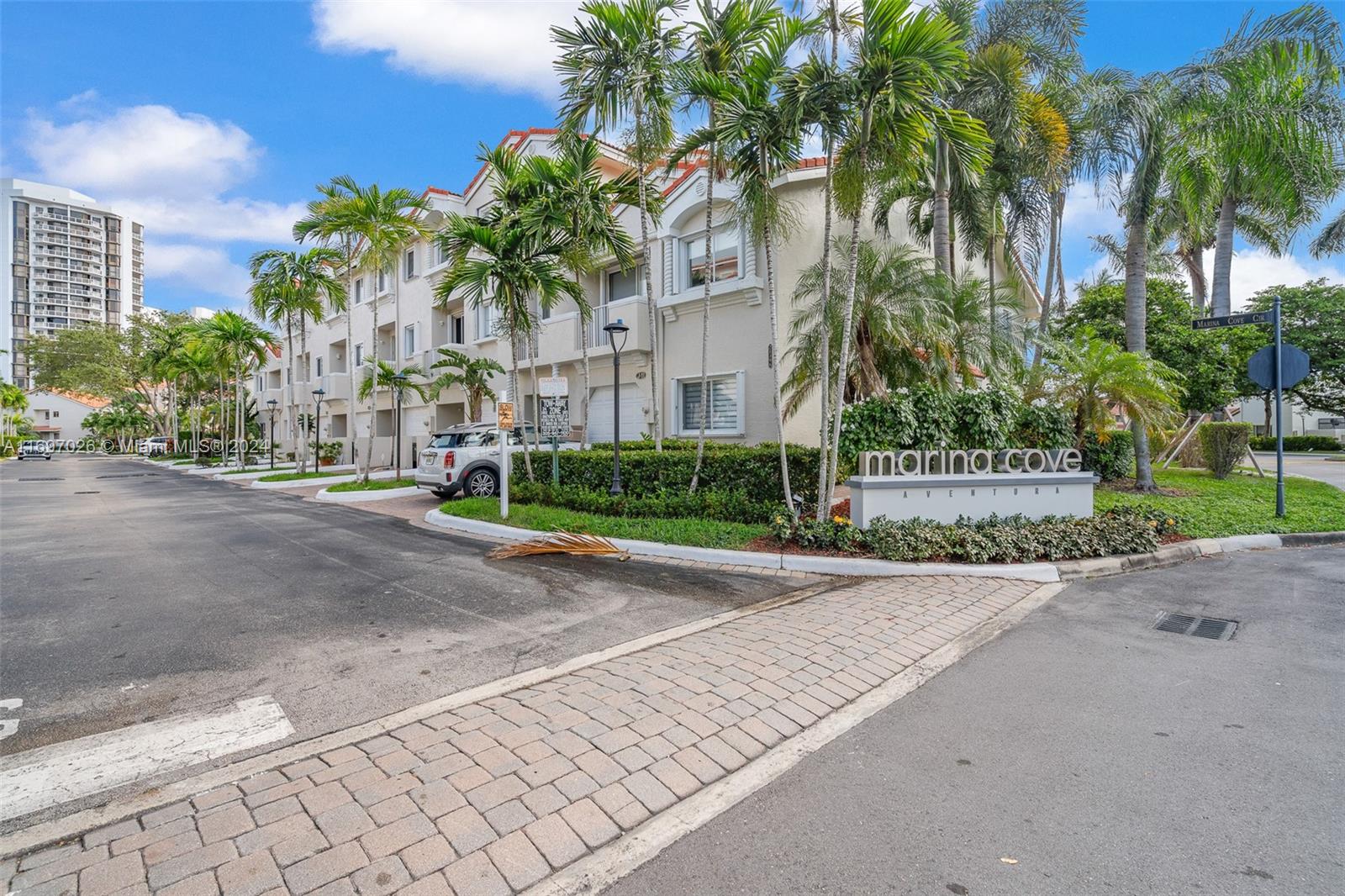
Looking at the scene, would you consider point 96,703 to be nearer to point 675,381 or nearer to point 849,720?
point 849,720

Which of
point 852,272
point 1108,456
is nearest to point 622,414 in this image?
point 852,272

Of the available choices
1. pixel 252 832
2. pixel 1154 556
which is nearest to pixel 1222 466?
pixel 1154 556

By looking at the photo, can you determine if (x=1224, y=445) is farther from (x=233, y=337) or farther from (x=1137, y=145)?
(x=233, y=337)

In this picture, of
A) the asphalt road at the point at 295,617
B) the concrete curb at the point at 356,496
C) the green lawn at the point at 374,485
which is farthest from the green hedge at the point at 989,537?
the green lawn at the point at 374,485

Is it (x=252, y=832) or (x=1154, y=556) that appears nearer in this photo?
(x=252, y=832)

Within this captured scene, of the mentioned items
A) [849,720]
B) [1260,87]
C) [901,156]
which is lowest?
[849,720]

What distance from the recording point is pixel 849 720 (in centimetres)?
383

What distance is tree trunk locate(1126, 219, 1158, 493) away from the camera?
13469mm

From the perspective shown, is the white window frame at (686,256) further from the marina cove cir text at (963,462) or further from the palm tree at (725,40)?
the marina cove cir text at (963,462)

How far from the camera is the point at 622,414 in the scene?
1822cm

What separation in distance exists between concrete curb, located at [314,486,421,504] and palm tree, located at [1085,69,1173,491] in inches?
684

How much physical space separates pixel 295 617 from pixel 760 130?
781cm

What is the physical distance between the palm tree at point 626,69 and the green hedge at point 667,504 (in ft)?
8.57

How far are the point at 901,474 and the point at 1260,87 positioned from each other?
38.5 feet
